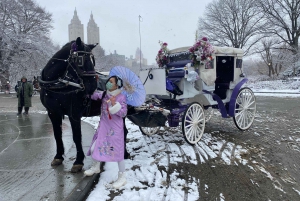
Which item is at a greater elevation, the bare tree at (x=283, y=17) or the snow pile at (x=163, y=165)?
the bare tree at (x=283, y=17)

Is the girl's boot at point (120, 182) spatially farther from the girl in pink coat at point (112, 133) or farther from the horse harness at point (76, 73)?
the horse harness at point (76, 73)

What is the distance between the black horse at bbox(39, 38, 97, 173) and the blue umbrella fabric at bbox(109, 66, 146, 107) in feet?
1.23

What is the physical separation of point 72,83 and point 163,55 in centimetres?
348

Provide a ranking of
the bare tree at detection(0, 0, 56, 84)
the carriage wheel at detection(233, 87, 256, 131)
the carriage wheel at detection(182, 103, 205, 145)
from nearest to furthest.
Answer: the carriage wheel at detection(182, 103, 205, 145)
the carriage wheel at detection(233, 87, 256, 131)
the bare tree at detection(0, 0, 56, 84)

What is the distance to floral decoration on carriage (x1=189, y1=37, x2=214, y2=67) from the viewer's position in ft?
17.4

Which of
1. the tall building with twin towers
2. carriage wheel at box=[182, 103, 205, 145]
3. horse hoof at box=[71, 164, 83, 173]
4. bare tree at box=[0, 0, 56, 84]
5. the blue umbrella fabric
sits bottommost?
horse hoof at box=[71, 164, 83, 173]

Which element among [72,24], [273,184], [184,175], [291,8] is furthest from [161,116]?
[72,24]

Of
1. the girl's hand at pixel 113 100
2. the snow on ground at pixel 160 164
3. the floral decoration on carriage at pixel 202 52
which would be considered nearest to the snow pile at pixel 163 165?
the snow on ground at pixel 160 164

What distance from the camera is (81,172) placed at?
3.56 meters

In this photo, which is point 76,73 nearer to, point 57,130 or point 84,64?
point 84,64

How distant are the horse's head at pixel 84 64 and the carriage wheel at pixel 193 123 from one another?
7.39 ft

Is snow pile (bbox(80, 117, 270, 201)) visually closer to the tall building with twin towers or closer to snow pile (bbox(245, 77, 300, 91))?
snow pile (bbox(245, 77, 300, 91))

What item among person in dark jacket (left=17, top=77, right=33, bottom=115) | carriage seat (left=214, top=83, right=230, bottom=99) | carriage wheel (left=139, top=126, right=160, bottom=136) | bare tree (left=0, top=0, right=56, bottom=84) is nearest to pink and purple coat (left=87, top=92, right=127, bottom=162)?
carriage wheel (left=139, top=126, right=160, bottom=136)

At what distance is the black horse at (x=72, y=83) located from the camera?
3350mm
